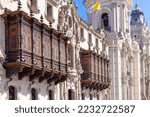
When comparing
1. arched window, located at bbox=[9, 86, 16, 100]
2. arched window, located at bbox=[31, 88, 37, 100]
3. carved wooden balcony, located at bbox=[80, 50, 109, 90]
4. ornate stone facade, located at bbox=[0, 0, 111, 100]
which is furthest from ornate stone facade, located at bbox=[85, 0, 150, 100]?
arched window, located at bbox=[9, 86, 16, 100]

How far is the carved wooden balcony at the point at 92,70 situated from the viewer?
122ft

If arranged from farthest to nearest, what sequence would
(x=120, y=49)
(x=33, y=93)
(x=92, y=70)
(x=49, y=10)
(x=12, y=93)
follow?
(x=120, y=49) < (x=92, y=70) < (x=49, y=10) < (x=33, y=93) < (x=12, y=93)

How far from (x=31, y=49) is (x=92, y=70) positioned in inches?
498

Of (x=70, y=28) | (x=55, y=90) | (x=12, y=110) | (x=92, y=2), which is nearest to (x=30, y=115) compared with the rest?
(x=12, y=110)

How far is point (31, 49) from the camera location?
2602 centimetres

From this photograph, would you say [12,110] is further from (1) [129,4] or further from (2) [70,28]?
(1) [129,4]

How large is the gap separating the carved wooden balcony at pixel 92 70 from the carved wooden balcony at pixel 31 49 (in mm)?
7383

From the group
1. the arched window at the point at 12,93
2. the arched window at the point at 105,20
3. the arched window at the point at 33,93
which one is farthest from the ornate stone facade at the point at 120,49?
the arched window at the point at 12,93

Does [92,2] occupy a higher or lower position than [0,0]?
→ higher

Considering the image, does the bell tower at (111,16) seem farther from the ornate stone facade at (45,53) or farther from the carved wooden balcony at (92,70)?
the carved wooden balcony at (92,70)

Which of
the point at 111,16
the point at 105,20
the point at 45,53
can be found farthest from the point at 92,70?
the point at 105,20

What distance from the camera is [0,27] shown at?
2472 centimetres

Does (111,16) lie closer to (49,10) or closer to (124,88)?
(124,88)

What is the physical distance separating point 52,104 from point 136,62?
44.8m
